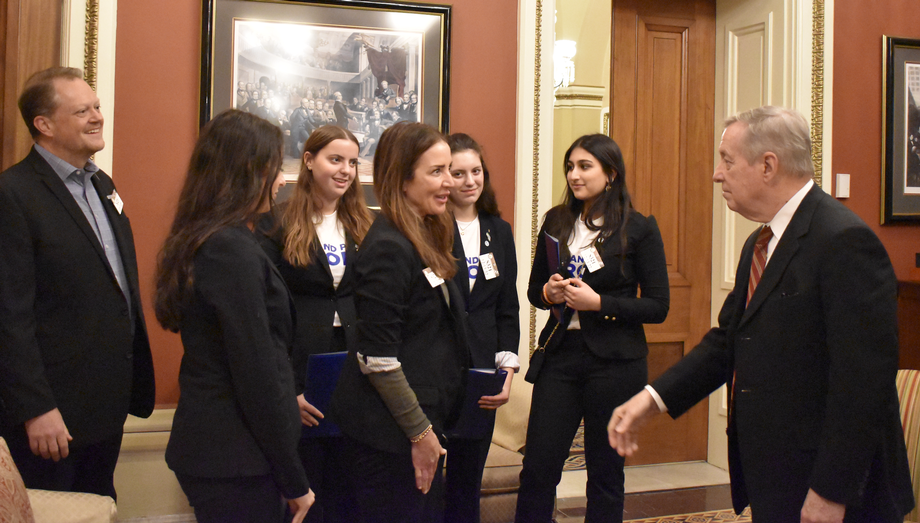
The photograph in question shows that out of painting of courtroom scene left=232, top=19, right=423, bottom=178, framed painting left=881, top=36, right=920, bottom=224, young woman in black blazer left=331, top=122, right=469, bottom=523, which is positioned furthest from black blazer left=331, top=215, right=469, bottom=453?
framed painting left=881, top=36, right=920, bottom=224

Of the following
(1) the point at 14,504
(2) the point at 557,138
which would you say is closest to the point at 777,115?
(1) the point at 14,504

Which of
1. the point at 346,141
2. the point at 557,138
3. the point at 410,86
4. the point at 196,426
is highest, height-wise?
the point at 557,138

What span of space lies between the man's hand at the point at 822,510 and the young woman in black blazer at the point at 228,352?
109 centimetres

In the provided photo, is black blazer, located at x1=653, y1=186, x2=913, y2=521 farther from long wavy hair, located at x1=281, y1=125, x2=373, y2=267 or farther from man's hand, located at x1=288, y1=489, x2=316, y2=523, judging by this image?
long wavy hair, located at x1=281, y1=125, x2=373, y2=267

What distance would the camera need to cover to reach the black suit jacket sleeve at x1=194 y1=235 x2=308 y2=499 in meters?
1.57

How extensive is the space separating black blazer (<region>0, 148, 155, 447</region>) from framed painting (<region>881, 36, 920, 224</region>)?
4102 millimetres

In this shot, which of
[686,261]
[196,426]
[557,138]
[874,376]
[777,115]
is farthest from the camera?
[557,138]

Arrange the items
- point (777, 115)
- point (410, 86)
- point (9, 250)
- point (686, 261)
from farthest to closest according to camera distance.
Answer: point (686, 261), point (410, 86), point (9, 250), point (777, 115)

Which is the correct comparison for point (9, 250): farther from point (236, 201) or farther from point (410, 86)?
point (410, 86)

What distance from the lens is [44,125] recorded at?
7.61 feet

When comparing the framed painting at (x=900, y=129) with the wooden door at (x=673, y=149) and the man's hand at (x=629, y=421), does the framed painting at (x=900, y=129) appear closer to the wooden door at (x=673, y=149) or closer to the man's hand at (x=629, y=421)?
the wooden door at (x=673, y=149)

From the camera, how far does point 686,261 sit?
4367mm

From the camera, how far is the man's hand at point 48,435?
2.06 meters

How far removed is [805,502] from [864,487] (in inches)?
4.7
